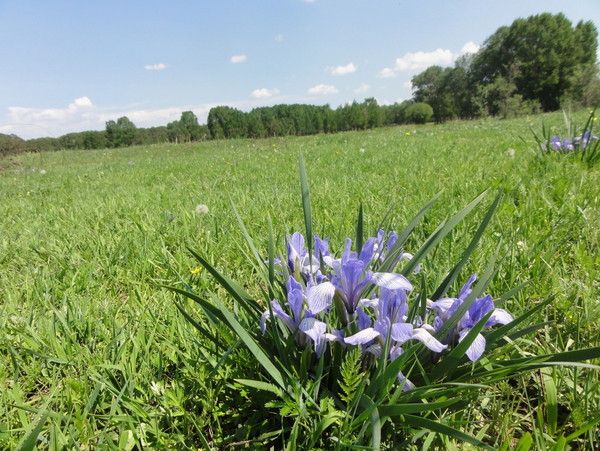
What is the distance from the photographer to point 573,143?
4145mm

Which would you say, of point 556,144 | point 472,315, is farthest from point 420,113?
point 472,315

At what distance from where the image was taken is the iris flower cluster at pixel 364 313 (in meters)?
0.93

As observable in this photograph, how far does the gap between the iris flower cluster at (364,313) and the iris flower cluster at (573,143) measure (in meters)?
3.82

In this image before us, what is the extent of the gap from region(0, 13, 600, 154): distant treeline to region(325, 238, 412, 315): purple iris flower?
42131 millimetres

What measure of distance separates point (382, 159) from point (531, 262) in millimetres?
4704

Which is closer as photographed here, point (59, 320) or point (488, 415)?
point (488, 415)

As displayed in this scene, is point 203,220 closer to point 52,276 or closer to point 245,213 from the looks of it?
point 245,213

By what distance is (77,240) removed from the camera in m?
3.03

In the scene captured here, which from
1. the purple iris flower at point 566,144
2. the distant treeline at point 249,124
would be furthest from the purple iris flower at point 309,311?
the distant treeline at point 249,124

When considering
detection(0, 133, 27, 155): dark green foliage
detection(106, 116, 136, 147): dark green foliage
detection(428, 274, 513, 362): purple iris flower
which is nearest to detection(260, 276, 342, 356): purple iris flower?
detection(428, 274, 513, 362): purple iris flower

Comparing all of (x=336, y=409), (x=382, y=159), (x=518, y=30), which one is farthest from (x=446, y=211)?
(x=518, y=30)

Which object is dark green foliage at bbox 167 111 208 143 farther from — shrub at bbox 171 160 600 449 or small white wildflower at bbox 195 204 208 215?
shrub at bbox 171 160 600 449

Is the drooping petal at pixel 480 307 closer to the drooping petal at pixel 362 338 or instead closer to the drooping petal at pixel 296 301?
the drooping petal at pixel 362 338

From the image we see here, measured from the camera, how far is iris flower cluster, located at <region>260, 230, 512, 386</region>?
0.93 meters
